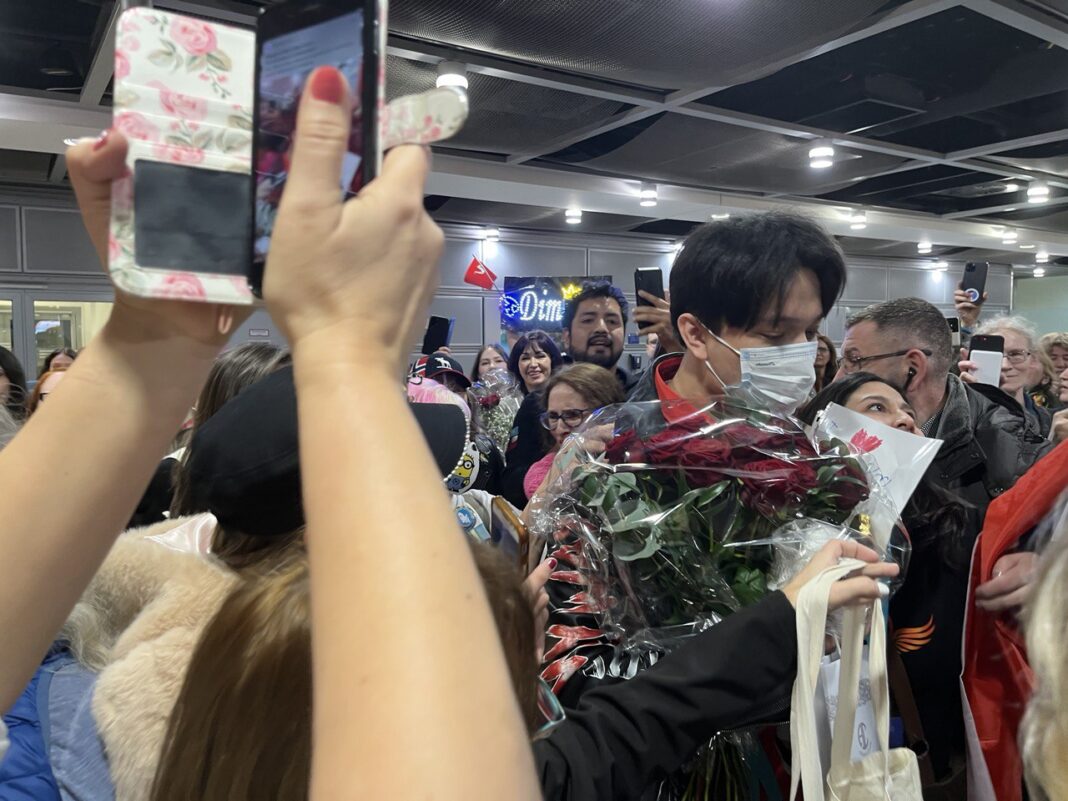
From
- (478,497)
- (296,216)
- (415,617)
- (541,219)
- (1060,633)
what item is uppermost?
(541,219)

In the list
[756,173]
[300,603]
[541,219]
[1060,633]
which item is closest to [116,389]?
[300,603]

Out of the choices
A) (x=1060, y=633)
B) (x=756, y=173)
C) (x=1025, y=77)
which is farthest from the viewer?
(x=756, y=173)

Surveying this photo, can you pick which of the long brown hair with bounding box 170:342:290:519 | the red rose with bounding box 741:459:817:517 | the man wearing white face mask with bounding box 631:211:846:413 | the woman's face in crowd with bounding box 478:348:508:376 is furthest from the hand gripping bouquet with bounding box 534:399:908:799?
the woman's face in crowd with bounding box 478:348:508:376

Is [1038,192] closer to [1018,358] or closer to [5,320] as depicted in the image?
[1018,358]

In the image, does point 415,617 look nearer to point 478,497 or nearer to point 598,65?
point 478,497

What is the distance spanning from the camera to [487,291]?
7.96 m

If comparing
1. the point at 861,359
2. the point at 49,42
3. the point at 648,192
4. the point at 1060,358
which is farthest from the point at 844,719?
the point at 648,192

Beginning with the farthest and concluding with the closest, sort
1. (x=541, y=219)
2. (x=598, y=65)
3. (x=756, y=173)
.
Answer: (x=541, y=219), (x=756, y=173), (x=598, y=65)

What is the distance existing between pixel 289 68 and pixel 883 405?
1585 mm

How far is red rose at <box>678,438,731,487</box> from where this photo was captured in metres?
1.01

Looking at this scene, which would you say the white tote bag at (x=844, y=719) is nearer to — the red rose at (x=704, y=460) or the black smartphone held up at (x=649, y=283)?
the red rose at (x=704, y=460)

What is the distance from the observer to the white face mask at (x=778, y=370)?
1.61 meters

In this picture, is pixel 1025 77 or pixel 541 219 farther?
pixel 541 219

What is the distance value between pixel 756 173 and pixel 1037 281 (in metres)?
10.7
